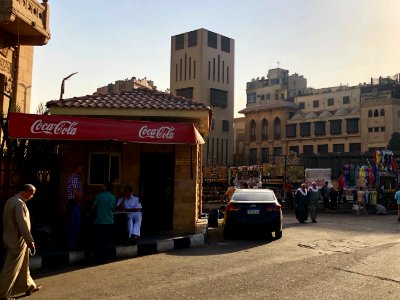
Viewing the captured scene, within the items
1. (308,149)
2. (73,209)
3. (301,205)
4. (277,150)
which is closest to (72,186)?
(73,209)

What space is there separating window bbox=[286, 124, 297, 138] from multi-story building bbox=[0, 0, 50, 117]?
194 ft

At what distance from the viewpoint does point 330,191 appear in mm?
26109

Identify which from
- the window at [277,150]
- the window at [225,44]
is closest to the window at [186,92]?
the window at [225,44]

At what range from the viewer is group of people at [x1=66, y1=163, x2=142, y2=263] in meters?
9.26

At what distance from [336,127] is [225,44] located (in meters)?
21.6

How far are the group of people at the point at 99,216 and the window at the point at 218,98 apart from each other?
5709 centimetres

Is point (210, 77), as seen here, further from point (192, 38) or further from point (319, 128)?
point (319, 128)

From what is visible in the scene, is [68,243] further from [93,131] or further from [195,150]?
[195,150]

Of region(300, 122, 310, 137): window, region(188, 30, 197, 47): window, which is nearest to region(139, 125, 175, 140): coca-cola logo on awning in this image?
region(188, 30, 197, 47): window

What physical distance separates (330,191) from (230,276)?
1993 cm

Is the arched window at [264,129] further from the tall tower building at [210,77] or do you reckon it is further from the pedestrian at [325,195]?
the pedestrian at [325,195]

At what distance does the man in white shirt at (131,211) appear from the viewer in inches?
413

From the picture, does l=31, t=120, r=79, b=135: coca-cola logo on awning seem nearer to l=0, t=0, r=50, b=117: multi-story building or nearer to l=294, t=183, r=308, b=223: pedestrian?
l=0, t=0, r=50, b=117: multi-story building

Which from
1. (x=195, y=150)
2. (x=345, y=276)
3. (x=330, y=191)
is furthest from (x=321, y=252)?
(x=330, y=191)
